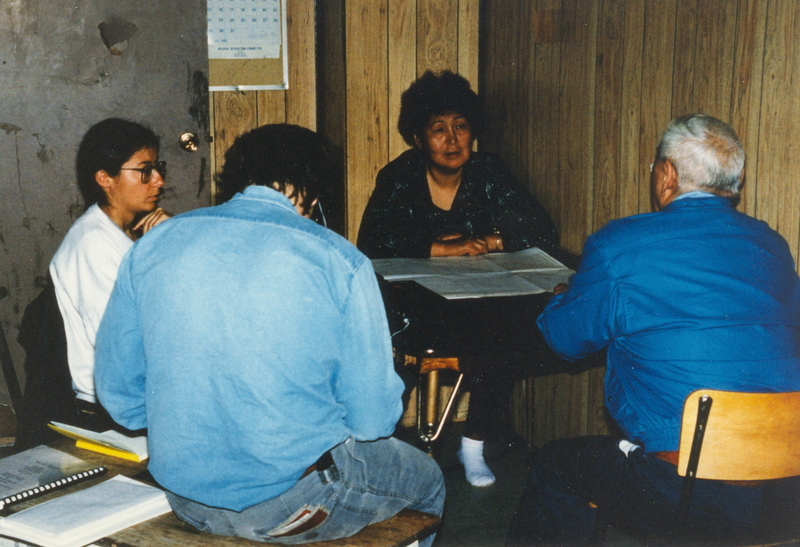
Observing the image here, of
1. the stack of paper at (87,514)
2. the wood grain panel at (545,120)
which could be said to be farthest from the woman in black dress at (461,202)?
the stack of paper at (87,514)

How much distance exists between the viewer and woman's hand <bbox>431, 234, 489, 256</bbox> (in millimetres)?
2943

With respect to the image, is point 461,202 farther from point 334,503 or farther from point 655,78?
point 334,503

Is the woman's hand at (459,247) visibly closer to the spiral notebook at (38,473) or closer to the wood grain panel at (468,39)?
the wood grain panel at (468,39)

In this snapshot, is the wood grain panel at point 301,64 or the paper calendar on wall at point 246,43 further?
the wood grain panel at point 301,64

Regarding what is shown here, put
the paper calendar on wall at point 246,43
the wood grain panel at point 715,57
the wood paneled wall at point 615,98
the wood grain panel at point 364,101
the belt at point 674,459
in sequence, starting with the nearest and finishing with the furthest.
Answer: the belt at point 674,459, the wood paneled wall at point 615,98, the wood grain panel at point 715,57, the wood grain panel at point 364,101, the paper calendar on wall at point 246,43

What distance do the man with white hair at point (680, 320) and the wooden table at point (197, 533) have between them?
511 mm

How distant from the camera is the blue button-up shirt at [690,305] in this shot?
1735 millimetres

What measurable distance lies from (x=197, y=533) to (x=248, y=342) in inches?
20.0

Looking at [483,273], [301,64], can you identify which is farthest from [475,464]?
[301,64]

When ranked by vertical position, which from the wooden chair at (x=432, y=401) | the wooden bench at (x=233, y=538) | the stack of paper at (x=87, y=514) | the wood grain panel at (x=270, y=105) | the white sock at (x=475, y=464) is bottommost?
the white sock at (x=475, y=464)

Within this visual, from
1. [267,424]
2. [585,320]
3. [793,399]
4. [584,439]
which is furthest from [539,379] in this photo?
[267,424]

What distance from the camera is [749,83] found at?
226 centimetres

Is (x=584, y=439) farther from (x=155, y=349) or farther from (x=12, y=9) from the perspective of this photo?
(x=12, y=9)

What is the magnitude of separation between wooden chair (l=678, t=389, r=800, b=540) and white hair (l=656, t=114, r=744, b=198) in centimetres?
56
